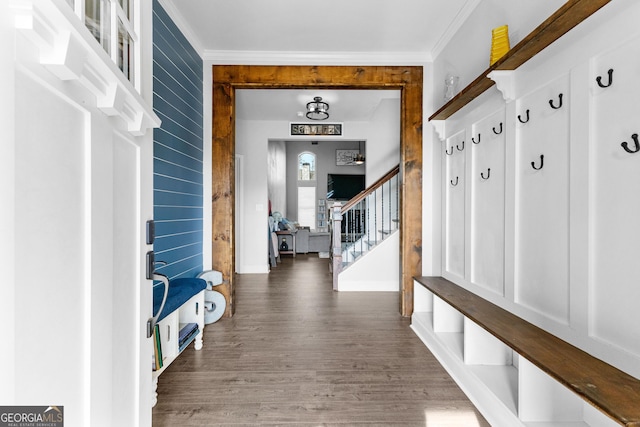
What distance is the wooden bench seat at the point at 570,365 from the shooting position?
980 millimetres

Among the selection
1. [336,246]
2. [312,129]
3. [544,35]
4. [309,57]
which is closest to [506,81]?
[544,35]

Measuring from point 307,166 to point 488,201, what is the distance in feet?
28.9

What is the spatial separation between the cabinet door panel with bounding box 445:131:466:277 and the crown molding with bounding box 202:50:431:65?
3.40ft

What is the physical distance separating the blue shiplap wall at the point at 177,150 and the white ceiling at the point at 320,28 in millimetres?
225

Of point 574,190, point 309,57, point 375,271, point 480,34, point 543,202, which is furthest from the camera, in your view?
point 375,271

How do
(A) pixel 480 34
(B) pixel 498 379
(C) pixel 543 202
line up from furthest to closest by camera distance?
1. (A) pixel 480 34
2. (B) pixel 498 379
3. (C) pixel 543 202

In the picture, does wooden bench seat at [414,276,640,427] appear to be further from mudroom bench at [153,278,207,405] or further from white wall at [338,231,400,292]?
white wall at [338,231,400,292]

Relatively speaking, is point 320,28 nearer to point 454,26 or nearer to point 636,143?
point 454,26

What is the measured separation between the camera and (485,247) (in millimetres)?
2162

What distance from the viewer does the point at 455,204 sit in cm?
269

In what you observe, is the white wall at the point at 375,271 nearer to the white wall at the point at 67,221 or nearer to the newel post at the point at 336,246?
the newel post at the point at 336,246

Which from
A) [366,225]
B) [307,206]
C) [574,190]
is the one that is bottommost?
[366,225]

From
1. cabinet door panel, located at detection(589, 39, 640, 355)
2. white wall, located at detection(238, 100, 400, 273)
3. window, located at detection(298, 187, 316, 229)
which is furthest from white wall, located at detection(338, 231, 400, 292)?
window, located at detection(298, 187, 316, 229)

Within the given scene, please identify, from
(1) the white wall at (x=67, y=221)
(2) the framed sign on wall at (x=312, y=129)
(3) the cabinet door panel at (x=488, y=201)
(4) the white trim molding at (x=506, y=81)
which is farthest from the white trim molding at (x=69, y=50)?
(2) the framed sign on wall at (x=312, y=129)
